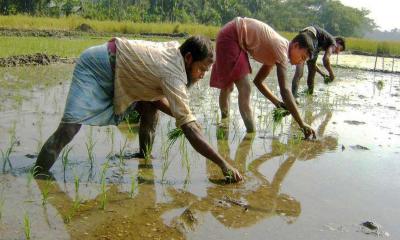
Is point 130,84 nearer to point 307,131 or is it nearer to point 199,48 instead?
point 199,48

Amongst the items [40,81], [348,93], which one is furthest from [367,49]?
[40,81]

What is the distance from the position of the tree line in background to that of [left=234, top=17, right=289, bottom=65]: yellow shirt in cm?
2845

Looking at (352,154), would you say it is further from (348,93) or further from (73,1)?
(73,1)

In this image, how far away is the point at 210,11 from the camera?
147 ft

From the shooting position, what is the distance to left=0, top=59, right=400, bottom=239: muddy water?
2703mm

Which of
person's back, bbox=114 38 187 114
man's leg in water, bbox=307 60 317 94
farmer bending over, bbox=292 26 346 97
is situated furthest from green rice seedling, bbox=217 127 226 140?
man's leg in water, bbox=307 60 317 94

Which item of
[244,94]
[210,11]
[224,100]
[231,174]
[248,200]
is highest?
[210,11]

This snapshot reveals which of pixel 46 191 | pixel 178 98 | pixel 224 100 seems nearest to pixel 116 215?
pixel 46 191

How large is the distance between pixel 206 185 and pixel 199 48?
1.03 meters

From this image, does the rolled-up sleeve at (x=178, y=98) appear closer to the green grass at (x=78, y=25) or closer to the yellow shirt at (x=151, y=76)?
the yellow shirt at (x=151, y=76)

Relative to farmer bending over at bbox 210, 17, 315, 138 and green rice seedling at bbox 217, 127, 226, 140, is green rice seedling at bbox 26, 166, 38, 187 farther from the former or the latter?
farmer bending over at bbox 210, 17, 315, 138

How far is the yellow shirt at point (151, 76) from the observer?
10.3ft

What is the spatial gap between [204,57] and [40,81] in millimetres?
5395

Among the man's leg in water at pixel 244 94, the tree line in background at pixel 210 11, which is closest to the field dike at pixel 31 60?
the man's leg in water at pixel 244 94
